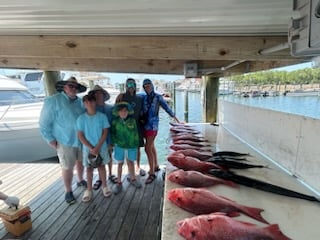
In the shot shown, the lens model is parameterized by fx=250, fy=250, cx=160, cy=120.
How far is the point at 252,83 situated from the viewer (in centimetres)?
1082

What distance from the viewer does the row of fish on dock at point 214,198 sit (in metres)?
1.14

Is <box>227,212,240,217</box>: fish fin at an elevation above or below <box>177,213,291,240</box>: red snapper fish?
below

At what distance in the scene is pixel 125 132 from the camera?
3465mm

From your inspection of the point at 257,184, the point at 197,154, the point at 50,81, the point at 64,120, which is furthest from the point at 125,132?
the point at 50,81

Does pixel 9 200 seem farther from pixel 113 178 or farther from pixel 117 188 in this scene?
pixel 113 178

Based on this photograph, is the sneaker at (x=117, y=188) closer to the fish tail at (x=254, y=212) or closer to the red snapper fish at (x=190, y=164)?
the red snapper fish at (x=190, y=164)

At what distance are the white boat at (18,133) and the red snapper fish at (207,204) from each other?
21.6 ft

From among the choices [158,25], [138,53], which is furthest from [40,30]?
[158,25]

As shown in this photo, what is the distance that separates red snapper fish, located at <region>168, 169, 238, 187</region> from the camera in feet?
5.55

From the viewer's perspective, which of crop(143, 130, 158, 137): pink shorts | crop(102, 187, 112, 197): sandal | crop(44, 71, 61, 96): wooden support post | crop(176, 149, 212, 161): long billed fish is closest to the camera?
crop(176, 149, 212, 161): long billed fish

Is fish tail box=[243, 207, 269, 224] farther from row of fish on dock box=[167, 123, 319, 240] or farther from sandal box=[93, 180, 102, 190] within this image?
sandal box=[93, 180, 102, 190]

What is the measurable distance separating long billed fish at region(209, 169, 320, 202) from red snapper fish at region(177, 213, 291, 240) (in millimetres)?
517

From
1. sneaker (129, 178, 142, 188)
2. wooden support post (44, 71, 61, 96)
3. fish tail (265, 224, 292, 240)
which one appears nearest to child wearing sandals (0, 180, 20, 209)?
sneaker (129, 178, 142, 188)

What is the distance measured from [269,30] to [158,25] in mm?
1028
